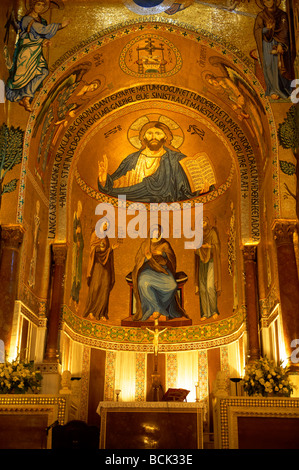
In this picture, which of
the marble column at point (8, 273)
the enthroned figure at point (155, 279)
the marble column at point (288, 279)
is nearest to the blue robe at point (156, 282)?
the enthroned figure at point (155, 279)

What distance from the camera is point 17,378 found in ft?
39.0

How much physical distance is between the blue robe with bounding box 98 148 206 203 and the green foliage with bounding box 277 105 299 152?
423cm

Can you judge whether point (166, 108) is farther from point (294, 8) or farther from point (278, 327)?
point (278, 327)


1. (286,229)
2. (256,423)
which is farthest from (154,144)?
(256,423)

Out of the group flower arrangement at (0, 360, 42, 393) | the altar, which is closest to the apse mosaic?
flower arrangement at (0, 360, 42, 393)

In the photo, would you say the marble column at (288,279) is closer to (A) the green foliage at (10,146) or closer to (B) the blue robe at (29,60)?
(A) the green foliage at (10,146)

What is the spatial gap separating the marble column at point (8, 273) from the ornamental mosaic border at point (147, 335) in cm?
251

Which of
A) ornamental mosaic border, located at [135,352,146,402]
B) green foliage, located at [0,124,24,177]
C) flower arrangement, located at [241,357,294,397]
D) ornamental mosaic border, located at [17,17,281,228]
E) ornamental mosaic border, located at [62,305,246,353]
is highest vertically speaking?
ornamental mosaic border, located at [17,17,281,228]

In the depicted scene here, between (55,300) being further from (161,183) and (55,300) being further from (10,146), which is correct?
(161,183)

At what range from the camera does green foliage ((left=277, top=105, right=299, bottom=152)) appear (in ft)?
47.6

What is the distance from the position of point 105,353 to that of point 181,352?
7.01 feet

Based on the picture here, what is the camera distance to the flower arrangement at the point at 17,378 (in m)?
11.9

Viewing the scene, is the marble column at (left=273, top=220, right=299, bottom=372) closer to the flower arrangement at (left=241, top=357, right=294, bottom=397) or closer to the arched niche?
the arched niche

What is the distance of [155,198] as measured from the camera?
18422mm
